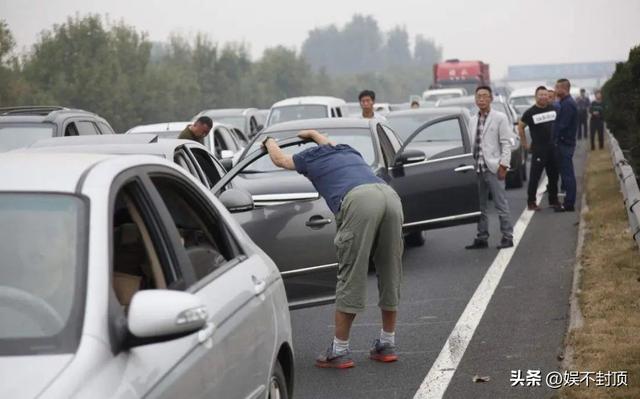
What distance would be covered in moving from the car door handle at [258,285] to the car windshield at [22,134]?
1137 centimetres

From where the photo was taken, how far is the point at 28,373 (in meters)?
3.96

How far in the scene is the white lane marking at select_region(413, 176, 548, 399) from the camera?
8.60m

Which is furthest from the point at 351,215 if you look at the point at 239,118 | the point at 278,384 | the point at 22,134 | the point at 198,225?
the point at 239,118

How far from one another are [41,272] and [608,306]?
22.9 ft

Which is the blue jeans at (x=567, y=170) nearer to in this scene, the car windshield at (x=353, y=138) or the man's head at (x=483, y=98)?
the man's head at (x=483, y=98)

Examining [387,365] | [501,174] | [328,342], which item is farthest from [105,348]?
[501,174]

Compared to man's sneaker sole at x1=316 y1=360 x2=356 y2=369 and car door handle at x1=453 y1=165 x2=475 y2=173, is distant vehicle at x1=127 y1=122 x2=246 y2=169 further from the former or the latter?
man's sneaker sole at x1=316 y1=360 x2=356 y2=369

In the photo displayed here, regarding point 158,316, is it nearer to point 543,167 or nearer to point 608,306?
point 608,306

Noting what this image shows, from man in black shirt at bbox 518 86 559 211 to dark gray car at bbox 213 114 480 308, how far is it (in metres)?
1.61

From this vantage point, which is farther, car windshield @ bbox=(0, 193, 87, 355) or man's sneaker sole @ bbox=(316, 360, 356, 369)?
man's sneaker sole @ bbox=(316, 360, 356, 369)

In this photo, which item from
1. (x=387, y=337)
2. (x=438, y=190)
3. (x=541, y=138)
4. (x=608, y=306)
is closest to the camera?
(x=387, y=337)

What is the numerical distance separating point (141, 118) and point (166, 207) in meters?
67.7

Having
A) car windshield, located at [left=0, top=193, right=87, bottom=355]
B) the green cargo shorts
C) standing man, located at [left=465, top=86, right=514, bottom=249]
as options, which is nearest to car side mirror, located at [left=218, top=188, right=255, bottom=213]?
the green cargo shorts

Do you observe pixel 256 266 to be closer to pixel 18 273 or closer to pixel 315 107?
pixel 18 273
